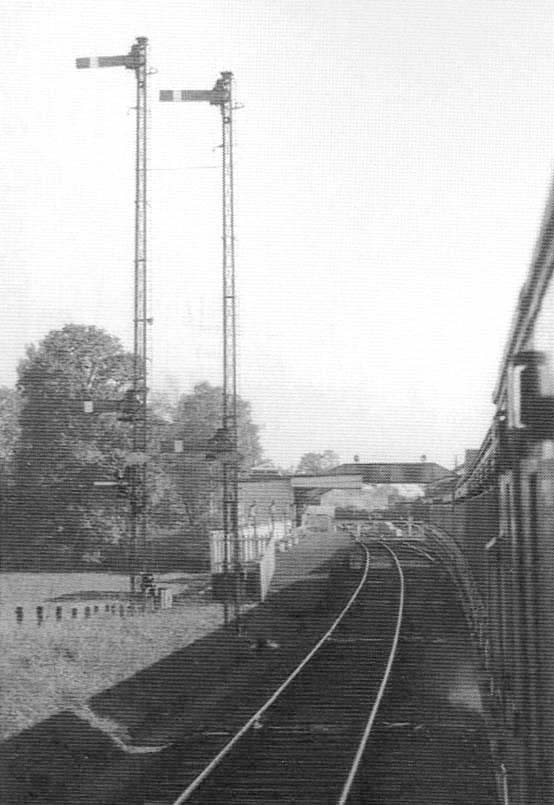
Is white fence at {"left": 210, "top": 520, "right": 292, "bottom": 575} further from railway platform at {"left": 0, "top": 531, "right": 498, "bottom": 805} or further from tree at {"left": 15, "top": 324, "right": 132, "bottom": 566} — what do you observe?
tree at {"left": 15, "top": 324, "right": 132, "bottom": 566}

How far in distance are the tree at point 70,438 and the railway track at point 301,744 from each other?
768 cm

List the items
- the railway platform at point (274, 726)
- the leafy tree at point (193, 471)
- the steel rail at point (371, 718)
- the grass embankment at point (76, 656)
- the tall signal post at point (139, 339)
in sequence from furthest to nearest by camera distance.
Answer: the leafy tree at point (193, 471) → the tall signal post at point (139, 339) → the grass embankment at point (76, 656) → the railway platform at point (274, 726) → the steel rail at point (371, 718)

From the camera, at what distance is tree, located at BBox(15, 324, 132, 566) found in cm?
1686

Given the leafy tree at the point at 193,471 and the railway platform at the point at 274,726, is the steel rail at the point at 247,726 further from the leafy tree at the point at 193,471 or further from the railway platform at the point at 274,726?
the leafy tree at the point at 193,471

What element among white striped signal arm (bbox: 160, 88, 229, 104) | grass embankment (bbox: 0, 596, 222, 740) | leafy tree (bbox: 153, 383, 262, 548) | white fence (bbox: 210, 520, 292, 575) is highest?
white striped signal arm (bbox: 160, 88, 229, 104)

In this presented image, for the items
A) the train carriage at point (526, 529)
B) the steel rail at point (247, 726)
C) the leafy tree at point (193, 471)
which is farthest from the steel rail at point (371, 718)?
the leafy tree at point (193, 471)

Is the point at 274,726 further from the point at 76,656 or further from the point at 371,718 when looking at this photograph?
the point at 76,656

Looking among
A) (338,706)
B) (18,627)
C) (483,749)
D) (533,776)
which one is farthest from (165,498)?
(533,776)

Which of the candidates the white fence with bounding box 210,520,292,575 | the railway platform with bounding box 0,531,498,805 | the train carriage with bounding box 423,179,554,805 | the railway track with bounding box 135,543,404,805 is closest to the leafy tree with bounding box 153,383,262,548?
the white fence with bounding box 210,520,292,575

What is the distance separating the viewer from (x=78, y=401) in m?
15.9

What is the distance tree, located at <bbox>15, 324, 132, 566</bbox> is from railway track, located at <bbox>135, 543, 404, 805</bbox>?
25.2 ft

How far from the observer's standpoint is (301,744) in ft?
22.0

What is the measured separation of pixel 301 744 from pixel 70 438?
11741 millimetres

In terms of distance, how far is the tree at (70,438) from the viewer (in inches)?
664
